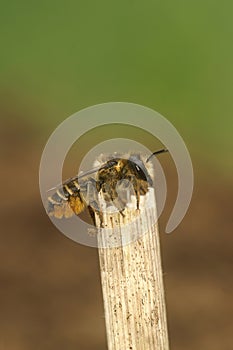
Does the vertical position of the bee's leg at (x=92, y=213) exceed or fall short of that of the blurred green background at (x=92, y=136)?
it falls short

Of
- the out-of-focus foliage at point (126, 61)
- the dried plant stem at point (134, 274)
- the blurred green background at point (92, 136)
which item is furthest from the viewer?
the out-of-focus foliage at point (126, 61)

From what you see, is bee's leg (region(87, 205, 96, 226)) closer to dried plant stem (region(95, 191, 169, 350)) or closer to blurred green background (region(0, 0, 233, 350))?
dried plant stem (region(95, 191, 169, 350))

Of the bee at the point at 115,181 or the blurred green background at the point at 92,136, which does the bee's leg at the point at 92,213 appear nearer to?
the bee at the point at 115,181

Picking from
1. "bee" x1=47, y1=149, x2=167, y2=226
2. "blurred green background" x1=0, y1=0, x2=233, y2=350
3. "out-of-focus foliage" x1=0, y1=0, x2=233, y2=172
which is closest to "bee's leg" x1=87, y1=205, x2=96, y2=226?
"bee" x1=47, y1=149, x2=167, y2=226

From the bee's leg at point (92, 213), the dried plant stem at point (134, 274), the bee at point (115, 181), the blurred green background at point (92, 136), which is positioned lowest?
the dried plant stem at point (134, 274)

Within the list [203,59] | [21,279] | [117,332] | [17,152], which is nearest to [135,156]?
[117,332]

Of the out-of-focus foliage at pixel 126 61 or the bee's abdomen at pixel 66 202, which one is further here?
the out-of-focus foliage at pixel 126 61

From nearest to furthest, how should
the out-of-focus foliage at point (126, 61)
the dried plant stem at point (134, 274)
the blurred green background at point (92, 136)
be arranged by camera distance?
the dried plant stem at point (134, 274)
the blurred green background at point (92, 136)
the out-of-focus foliage at point (126, 61)

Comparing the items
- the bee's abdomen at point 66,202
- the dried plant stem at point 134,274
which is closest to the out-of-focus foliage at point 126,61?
the bee's abdomen at point 66,202

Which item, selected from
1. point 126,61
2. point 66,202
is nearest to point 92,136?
point 126,61
